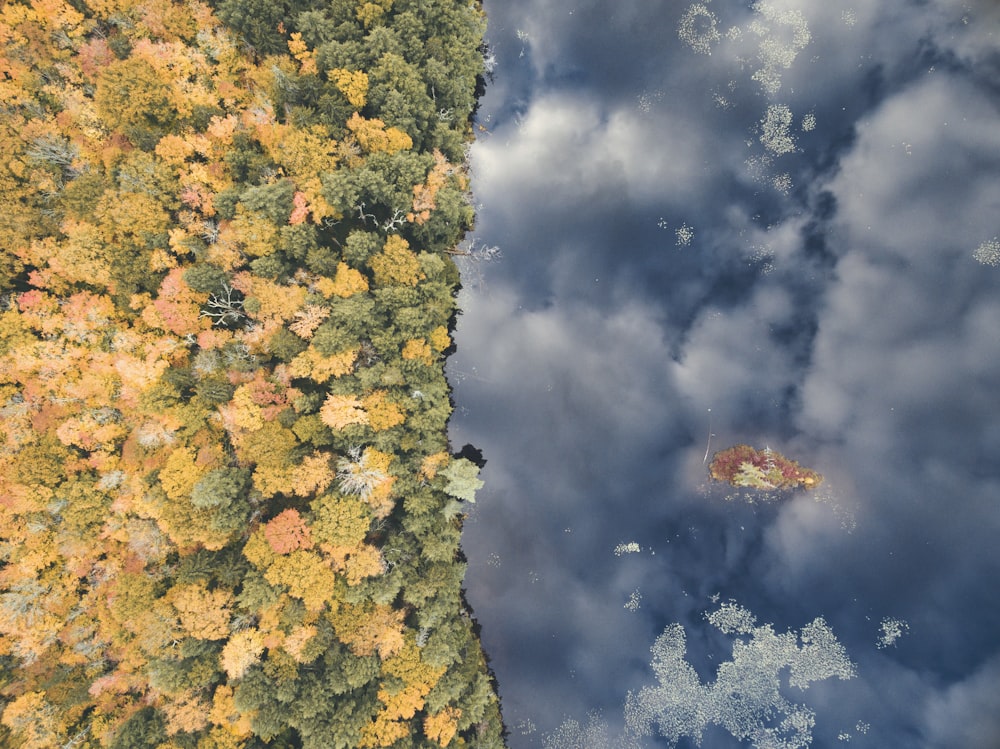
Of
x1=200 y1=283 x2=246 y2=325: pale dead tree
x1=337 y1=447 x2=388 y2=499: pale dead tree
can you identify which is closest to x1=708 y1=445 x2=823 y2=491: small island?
x1=337 y1=447 x2=388 y2=499: pale dead tree

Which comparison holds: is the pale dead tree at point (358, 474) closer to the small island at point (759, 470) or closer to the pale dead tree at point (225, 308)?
the pale dead tree at point (225, 308)

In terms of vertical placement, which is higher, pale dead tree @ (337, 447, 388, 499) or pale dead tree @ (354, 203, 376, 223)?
pale dead tree @ (354, 203, 376, 223)

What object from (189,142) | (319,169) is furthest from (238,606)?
(189,142)

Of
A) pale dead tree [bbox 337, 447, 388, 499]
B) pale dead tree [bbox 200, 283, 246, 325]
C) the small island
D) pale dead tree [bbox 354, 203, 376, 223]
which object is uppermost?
pale dead tree [bbox 354, 203, 376, 223]

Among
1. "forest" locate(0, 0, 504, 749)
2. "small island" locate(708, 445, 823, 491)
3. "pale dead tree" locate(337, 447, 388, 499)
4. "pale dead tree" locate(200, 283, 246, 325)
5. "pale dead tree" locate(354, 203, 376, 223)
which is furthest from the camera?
"small island" locate(708, 445, 823, 491)

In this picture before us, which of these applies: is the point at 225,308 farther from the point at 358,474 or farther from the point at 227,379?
the point at 358,474

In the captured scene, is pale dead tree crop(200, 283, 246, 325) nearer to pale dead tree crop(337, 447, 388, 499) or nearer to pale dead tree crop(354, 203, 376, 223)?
pale dead tree crop(354, 203, 376, 223)

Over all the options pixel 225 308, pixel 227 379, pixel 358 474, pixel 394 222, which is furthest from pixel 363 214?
pixel 358 474
